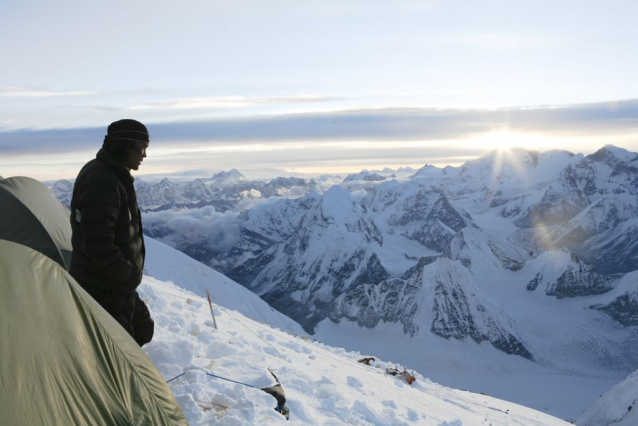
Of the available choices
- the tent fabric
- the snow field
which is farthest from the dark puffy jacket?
the snow field

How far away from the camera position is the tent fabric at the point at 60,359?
4535mm

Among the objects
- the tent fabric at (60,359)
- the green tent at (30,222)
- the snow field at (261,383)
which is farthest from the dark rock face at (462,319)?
the tent fabric at (60,359)

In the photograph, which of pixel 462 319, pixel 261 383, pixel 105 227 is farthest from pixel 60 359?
pixel 462 319

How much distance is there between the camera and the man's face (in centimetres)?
664

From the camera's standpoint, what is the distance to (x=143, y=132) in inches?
263

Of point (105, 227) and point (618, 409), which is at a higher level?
point (105, 227)

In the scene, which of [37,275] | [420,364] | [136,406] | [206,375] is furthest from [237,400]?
[420,364]

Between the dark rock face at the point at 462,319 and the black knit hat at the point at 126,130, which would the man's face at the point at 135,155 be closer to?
the black knit hat at the point at 126,130

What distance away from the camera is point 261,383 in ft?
28.6

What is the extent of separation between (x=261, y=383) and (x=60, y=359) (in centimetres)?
429

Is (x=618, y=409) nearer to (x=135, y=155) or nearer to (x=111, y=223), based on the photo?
(x=135, y=155)

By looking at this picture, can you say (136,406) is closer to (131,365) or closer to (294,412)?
(131,365)

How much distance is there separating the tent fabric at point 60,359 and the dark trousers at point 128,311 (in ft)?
2.56

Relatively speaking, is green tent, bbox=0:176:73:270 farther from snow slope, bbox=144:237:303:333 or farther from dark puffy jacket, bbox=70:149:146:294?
snow slope, bbox=144:237:303:333
